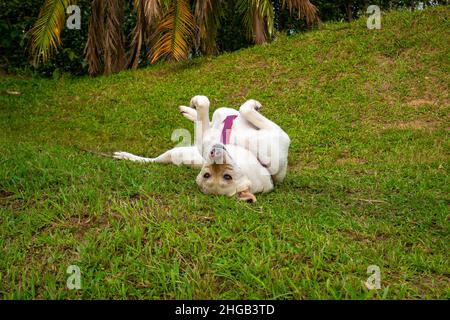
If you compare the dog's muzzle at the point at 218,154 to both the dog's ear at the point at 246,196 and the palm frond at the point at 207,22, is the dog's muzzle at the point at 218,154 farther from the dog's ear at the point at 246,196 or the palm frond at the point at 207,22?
the palm frond at the point at 207,22

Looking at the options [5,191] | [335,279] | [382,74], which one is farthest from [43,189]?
[382,74]

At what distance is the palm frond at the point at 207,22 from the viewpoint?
42.7 ft

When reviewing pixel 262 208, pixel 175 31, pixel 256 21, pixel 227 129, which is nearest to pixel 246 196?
pixel 262 208

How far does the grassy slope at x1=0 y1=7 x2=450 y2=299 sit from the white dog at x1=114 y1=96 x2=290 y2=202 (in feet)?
0.53

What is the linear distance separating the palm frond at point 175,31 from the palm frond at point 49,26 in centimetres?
222

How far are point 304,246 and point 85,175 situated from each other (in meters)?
2.29

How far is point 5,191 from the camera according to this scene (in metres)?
4.55

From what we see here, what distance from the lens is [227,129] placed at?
195 inches

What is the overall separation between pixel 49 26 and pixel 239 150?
9.31 metres

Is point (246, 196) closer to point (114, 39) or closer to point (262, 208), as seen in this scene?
point (262, 208)
